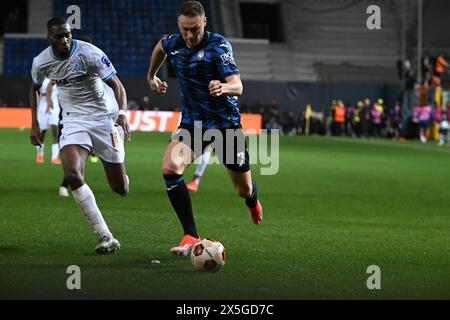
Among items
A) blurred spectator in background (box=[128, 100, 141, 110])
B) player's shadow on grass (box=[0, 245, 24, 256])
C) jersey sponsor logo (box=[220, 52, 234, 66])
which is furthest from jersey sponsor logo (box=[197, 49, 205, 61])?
blurred spectator in background (box=[128, 100, 141, 110])

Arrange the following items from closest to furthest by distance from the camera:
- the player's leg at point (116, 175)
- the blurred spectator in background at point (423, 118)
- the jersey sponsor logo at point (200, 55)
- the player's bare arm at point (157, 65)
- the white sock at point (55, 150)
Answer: the jersey sponsor logo at point (200, 55), the player's bare arm at point (157, 65), the player's leg at point (116, 175), the white sock at point (55, 150), the blurred spectator in background at point (423, 118)

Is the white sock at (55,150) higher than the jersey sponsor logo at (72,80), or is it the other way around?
the jersey sponsor logo at (72,80)

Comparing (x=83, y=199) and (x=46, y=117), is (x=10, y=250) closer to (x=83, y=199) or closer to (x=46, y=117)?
(x=83, y=199)

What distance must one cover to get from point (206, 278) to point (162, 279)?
0.36m

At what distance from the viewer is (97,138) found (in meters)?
9.71

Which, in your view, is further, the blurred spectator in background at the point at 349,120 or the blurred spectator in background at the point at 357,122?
the blurred spectator in background at the point at 349,120

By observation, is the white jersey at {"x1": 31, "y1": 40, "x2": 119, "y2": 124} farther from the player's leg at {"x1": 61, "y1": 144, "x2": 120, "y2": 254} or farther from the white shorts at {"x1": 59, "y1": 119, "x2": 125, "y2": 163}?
the player's leg at {"x1": 61, "y1": 144, "x2": 120, "y2": 254}

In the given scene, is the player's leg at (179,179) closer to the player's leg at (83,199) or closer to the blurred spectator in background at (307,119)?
the player's leg at (83,199)

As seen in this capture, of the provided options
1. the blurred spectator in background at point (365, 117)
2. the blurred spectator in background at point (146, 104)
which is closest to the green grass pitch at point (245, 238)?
the blurred spectator in background at point (146, 104)

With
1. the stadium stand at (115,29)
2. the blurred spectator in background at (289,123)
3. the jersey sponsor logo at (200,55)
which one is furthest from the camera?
the stadium stand at (115,29)

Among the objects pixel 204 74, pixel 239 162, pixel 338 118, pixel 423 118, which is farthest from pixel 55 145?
pixel 338 118

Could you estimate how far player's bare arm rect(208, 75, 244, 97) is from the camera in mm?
7969

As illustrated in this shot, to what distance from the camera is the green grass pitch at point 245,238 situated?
7.33 m

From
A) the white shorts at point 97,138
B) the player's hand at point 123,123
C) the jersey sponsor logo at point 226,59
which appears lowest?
the white shorts at point 97,138
